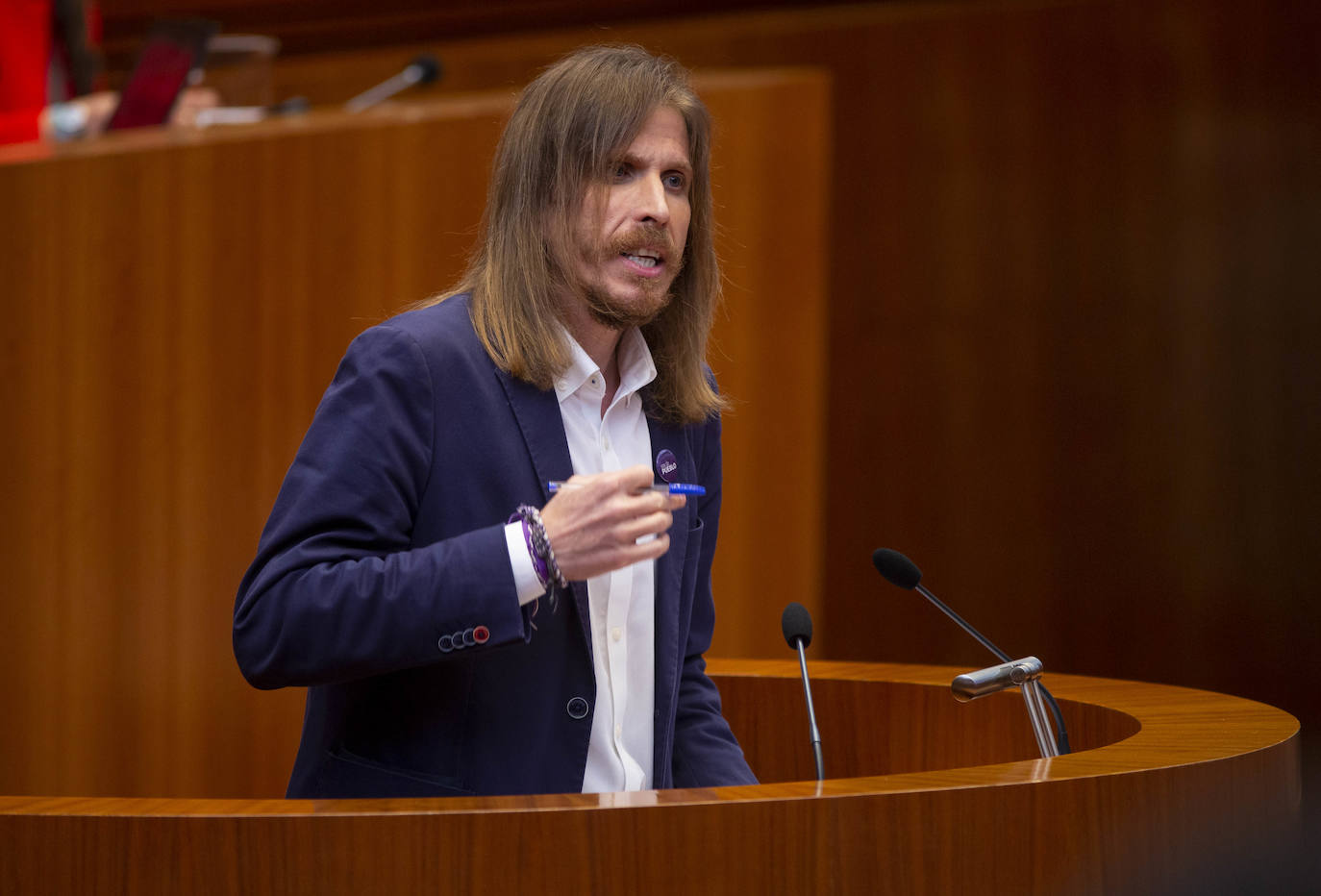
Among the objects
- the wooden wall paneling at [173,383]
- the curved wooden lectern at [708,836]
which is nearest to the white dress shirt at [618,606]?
the curved wooden lectern at [708,836]

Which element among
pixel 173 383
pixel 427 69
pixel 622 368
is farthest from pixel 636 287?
pixel 427 69

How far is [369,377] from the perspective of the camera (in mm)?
1504

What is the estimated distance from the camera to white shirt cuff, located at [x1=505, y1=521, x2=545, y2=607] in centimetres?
136

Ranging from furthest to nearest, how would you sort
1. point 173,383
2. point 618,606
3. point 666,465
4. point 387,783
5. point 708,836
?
point 173,383 → point 666,465 → point 618,606 → point 387,783 → point 708,836

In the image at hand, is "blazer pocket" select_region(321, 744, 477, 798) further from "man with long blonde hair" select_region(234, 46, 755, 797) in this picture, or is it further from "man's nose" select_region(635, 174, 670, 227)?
"man's nose" select_region(635, 174, 670, 227)

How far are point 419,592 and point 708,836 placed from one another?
37cm

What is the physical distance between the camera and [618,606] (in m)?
1.65

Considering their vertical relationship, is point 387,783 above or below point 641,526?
below

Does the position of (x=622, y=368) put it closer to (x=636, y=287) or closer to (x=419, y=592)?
(x=636, y=287)

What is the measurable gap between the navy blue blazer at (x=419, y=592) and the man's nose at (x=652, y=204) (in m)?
0.23

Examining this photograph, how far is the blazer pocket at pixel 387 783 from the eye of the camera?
1491 mm

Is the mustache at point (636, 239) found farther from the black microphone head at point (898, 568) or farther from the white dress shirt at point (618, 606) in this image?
the black microphone head at point (898, 568)

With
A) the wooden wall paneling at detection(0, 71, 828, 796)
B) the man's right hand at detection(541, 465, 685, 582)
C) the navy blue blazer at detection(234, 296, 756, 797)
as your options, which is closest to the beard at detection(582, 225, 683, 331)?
the navy blue blazer at detection(234, 296, 756, 797)

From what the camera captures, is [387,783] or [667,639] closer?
[387,783]
